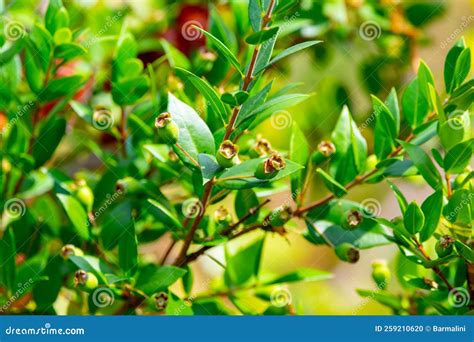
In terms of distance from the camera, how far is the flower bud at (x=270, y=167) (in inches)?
18.4

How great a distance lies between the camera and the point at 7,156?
0.66 metres

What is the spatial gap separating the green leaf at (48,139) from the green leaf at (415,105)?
13.8 inches

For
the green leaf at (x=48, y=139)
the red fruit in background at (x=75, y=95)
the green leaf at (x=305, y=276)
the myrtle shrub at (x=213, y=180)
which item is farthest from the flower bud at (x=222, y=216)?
the red fruit in background at (x=75, y=95)

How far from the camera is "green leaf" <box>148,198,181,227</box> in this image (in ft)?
1.79

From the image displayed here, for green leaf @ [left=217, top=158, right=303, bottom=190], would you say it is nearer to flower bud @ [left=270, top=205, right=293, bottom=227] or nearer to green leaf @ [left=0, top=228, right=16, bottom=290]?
flower bud @ [left=270, top=205, right=293, bottom=227]

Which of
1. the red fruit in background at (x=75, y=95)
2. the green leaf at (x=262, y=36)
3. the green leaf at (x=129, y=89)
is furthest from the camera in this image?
the red fruit in background at (x=75, y=95)

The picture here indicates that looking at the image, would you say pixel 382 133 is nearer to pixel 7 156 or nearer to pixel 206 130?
pixel 206 130

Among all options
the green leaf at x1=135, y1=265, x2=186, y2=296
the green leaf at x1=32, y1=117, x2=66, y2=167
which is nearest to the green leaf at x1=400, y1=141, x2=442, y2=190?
the green leaf at x1=135, y1=265, x2=186, y2=296

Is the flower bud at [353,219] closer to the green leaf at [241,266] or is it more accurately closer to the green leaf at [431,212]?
the green leaf at [431,212]

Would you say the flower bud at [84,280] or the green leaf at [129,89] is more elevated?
the green leaf at [129,89]

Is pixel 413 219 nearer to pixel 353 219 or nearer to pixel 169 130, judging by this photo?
pixel 353 219

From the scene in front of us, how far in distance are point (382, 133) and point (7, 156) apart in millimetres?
390

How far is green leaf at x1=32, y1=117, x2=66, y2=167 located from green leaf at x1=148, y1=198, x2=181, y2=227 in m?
0.17

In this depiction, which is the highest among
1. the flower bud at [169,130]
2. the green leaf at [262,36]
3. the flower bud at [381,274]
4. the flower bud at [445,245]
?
the green leaf at [262,36]
